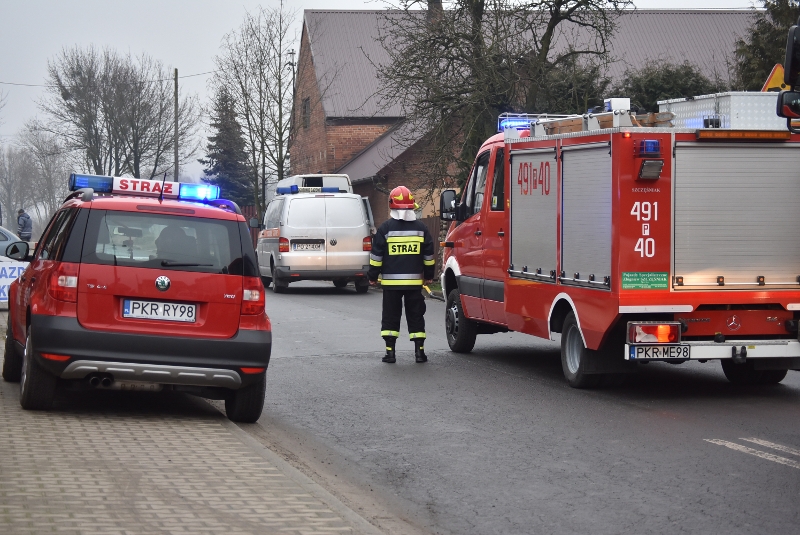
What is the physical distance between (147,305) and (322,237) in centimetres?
1605

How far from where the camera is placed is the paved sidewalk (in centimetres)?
527

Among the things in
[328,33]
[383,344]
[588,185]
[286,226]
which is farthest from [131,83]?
[588,185]

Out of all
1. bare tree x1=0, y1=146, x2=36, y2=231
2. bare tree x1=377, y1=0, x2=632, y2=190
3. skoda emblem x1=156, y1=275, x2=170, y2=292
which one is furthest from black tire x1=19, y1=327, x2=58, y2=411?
bare tree x1=0, y1=146, x2=36, y2=231

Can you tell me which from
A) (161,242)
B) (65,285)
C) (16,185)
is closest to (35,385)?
(65,285)

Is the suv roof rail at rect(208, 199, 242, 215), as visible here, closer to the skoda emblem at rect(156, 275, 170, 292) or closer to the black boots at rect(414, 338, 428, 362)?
the skoda emblem at rect(156, 275, 170, 292)

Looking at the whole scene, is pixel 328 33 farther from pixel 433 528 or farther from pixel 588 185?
pixel 433 528

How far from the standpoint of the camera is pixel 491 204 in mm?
12508

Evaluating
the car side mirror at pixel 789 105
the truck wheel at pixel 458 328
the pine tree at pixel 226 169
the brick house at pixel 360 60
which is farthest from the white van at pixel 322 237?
the pine tree at pixel 226 169

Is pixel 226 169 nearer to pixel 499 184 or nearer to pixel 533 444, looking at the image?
pixel 499 184

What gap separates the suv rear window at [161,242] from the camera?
812 centimetres

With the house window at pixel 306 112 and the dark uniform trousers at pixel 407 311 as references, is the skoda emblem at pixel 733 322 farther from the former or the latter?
the house window at pixel 306 112

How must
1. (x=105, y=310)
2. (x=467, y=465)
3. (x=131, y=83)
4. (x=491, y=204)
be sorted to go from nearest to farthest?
1. (x=467, y=465)
2. (x=105, y=310)
3. (x=491, y=204)
4. (x=131, y=83)

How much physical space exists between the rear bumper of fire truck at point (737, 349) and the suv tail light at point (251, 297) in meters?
3.27

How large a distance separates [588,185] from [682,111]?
1.08 meters
